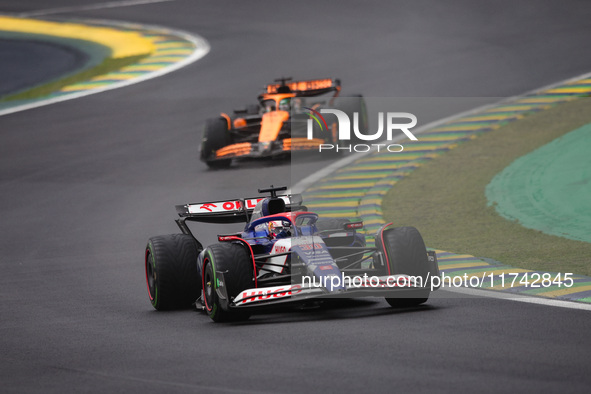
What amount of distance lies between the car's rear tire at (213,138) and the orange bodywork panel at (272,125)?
0.84 meters

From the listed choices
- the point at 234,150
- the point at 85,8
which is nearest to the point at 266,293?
the point at 234,150

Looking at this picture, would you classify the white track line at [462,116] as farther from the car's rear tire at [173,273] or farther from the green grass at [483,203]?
the car's rear tire at [173,273]

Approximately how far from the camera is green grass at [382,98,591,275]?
14.1 m

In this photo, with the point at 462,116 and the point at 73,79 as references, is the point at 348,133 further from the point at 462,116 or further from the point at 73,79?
the point at 73,79

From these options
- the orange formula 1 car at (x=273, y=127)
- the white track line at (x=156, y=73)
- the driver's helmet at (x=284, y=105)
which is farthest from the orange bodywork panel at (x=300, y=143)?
the white track line at (x=156, y=73)

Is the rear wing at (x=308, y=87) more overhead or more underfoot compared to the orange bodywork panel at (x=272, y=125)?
more overhead

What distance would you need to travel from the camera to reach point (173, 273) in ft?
40.9

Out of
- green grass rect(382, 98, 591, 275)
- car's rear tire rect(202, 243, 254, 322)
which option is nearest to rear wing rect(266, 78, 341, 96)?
green grass rect(382, 98, 591, 275)

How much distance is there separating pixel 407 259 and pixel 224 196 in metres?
9.24

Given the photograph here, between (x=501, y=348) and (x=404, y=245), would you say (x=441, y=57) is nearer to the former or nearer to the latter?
(x=404, y=245)

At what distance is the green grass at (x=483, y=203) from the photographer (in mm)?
14102

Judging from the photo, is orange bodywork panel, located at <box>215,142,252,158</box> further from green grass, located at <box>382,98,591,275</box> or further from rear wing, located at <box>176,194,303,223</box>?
rear wing, located at <box>176,194,303,223</box>

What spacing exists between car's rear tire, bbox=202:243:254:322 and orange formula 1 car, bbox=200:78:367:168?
1077 cm

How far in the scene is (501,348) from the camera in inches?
349
